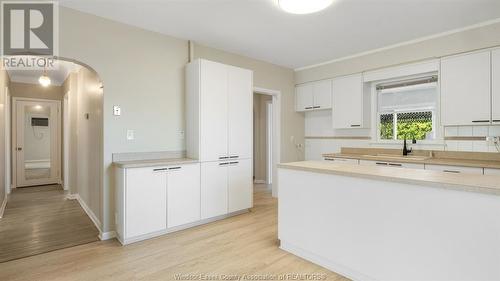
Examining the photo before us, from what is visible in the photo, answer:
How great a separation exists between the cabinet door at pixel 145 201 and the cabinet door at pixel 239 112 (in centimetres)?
110

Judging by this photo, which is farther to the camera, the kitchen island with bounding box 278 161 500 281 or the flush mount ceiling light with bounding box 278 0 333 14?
the flush mount ceiling light with bounding box 278 0 333 14

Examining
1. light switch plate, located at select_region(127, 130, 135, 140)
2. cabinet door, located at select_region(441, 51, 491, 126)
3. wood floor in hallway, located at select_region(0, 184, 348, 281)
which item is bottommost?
wood floor in hallway, located at select_region(0, 184, 348, 281)

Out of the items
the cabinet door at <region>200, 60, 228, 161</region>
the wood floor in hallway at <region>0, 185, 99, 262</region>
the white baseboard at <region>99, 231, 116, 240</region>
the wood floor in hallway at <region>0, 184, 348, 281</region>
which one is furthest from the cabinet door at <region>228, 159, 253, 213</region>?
the wood floor in hallway at <region>0, 185, 99, 262</region>

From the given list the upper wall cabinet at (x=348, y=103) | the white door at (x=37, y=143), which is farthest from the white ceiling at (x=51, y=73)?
the upper wall cabinet at (x=348, y=103)

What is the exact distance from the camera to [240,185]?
12.6ft

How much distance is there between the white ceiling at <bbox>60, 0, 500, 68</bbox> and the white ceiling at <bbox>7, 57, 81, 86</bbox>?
2.35 meters

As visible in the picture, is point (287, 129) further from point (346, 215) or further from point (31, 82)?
point (31, 82)

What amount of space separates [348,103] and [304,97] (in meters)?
0.93

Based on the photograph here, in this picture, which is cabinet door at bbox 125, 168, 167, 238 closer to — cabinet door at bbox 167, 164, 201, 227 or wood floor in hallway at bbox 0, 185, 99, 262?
cabinet door at bbox 167, 164, 201, 227

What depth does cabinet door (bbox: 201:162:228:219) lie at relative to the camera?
3416 millimetres

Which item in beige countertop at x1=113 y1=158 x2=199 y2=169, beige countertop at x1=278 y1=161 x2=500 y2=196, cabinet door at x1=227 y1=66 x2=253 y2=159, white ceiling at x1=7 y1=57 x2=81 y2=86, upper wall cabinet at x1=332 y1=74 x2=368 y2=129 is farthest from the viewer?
white ceiling at x1=7 y1=57 x2=81 y2=86

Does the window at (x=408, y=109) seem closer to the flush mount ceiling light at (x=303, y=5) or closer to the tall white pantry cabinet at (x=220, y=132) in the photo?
the tall white pantry cabinet at (x=220, y=132)

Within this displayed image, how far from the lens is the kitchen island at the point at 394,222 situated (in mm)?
1512

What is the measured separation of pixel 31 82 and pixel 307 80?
20.5 feet
